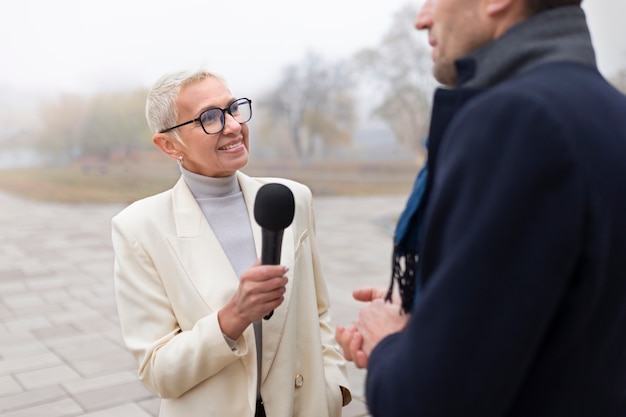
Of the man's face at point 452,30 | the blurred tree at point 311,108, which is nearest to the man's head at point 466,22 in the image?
the man's face at point 452,30

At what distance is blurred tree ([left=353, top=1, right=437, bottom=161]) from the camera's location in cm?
1852

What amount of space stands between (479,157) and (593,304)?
10.8 inches

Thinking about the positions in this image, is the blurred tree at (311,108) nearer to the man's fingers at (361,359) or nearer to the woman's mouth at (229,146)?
the woman's mouth at (229,146)

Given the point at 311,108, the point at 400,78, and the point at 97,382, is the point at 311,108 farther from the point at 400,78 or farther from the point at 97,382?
the point at 97,382

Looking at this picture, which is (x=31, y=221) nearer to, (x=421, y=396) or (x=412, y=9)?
(x=412, y=9)

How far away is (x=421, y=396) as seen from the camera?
94cm

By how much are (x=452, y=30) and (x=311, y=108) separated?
701 inches

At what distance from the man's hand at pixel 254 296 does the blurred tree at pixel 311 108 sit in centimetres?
1665

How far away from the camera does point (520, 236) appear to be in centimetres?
89

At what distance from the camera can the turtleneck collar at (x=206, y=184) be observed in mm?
2053

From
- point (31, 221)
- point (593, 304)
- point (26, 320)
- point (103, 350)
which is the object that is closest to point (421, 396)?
point (593, 304)

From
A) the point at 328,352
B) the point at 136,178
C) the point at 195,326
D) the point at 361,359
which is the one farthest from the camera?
the point at 136,178

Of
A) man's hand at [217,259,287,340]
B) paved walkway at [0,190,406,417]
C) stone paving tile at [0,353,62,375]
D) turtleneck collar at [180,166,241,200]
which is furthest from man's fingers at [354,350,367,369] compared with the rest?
stone paving tile at [0,353,62,375]

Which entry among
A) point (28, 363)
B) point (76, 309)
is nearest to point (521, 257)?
point (28, 363)
